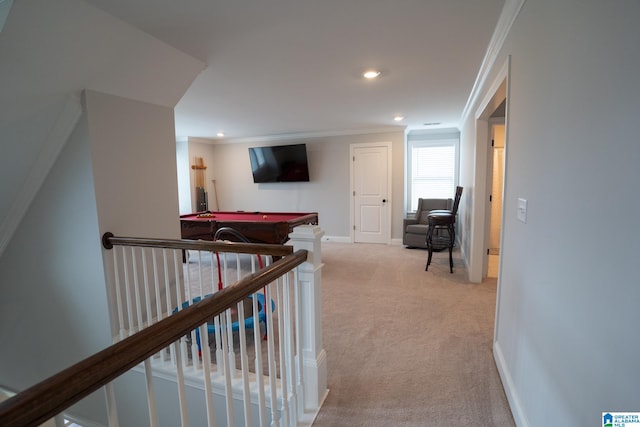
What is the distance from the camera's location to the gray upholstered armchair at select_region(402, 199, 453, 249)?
5.39 m

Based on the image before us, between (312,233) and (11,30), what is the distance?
1841mm

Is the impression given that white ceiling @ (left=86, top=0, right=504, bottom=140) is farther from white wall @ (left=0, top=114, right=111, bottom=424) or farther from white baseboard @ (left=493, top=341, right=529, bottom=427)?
white baseboard @ (left=493, top=341, right=529, bottom=427)

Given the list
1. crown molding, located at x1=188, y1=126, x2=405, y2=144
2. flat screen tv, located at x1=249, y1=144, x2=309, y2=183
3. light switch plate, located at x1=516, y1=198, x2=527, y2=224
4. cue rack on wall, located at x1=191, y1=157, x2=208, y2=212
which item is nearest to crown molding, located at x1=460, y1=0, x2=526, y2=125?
light switch plate, located at x1=516, y1=198, x2=527, y2=224

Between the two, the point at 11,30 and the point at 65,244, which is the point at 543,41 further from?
the point at 65,244

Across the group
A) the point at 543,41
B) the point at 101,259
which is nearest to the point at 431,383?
the point at 543,41

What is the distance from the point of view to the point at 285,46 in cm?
219

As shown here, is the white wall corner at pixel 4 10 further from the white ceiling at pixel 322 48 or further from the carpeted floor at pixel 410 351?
the carpeted floor at pixel 410 351

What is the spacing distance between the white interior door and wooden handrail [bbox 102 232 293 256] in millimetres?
4468

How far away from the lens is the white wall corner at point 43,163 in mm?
2002

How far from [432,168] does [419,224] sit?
1473 mm

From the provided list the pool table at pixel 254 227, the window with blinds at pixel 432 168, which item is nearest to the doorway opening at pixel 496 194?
the window with blinds at pixel 432 168

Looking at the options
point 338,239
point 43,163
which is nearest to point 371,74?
point 43,163

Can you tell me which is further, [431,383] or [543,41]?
[431,383]

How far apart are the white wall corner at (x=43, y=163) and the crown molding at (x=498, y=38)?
276 cm
